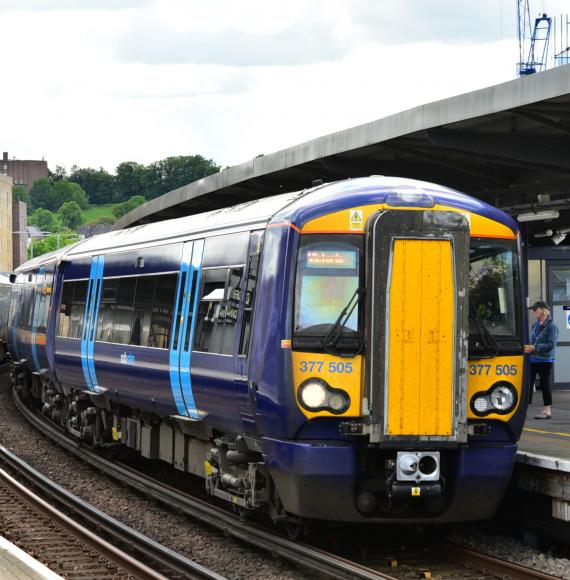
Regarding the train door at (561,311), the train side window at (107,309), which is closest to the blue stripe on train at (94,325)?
the train side window at (107,309)

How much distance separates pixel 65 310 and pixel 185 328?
633 centimetres

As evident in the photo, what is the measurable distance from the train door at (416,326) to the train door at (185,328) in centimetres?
265

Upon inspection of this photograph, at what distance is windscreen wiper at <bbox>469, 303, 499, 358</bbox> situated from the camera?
9.64 metres

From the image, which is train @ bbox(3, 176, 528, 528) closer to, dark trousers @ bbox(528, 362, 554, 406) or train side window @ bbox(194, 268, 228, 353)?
train side window @ bbox(194, 268, 228, 353)

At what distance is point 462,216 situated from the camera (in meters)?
9.42

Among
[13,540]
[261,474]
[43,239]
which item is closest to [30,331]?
[13,540]

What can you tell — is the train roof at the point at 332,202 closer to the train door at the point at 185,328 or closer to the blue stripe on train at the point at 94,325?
the train door at the point at 185,328

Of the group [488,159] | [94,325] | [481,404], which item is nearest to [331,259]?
[481,404]

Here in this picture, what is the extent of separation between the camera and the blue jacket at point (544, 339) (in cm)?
1476

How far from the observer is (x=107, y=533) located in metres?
11.6

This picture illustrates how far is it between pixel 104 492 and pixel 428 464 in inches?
235

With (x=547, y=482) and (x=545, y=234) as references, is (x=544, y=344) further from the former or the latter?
(x=547, y=482)

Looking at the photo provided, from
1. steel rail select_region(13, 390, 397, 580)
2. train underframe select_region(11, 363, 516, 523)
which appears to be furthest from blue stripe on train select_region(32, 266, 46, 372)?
train underframe select_region(11, 363, 516, 523)

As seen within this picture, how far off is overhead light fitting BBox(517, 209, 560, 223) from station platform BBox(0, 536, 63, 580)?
883cm
